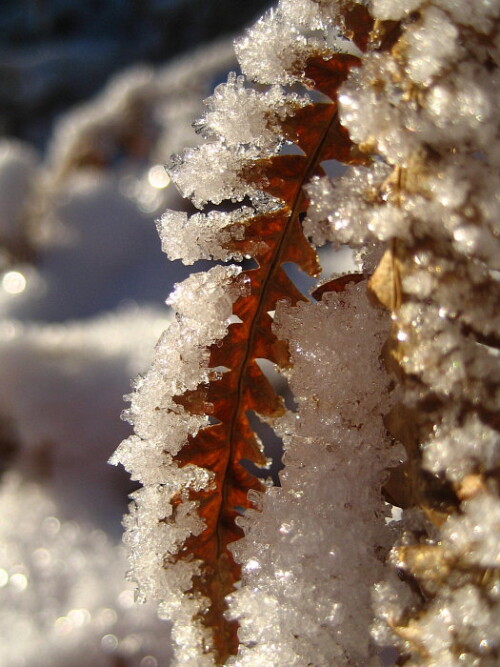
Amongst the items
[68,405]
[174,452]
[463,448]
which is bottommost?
[68,405]

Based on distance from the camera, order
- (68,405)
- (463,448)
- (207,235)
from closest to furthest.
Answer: (463,448) → (207,235) → (68,405)

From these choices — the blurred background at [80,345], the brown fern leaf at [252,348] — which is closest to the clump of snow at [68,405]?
the blurred background at [80,345]

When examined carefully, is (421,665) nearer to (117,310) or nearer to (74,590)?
(74,590)

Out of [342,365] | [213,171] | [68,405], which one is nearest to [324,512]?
[342,365]

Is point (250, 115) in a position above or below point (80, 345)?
above

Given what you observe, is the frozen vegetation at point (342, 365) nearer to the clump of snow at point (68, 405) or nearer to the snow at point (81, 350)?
the snow at point (81, 350)

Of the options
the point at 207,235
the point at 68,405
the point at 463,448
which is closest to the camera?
the point at 463,448

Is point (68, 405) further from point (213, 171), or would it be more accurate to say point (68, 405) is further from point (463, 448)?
point (463, 448)

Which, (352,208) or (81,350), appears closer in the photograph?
(352,208)
